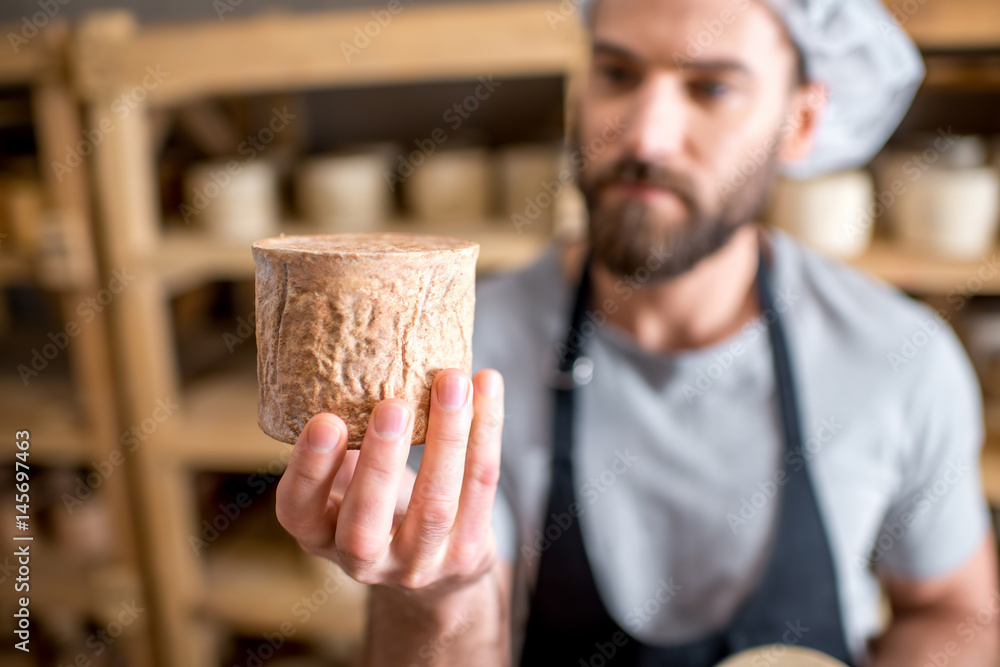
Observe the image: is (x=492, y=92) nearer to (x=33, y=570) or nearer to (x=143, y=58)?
(x=143, y=58)

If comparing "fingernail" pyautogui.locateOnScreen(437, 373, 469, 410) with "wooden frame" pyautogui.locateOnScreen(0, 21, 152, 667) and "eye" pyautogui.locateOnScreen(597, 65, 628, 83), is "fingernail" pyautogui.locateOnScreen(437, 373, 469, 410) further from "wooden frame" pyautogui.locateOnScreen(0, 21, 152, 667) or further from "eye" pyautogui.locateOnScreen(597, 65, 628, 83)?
"wooden frame" pyautogui.locateOnScreen(0, 21, 152, 667)

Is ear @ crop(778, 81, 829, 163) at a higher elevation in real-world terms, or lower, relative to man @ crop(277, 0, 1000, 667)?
higher

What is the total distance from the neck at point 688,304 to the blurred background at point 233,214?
0.23 meters

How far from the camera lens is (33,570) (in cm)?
183

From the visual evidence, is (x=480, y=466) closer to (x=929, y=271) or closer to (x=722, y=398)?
(x=722, y=398)

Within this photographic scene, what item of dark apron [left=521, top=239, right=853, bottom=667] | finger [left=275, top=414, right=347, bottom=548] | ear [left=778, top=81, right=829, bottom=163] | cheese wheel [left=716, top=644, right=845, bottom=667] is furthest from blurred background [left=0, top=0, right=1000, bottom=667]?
finger [left=275, top=414, right=347, bottom=548]

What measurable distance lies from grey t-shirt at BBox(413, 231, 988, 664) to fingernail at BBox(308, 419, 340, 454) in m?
0.57

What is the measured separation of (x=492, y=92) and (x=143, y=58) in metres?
0.79

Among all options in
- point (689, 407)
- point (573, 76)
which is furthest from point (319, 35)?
point (689, 407)

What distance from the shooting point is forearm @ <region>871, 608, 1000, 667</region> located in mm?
1117

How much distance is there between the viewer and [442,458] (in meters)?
0.54

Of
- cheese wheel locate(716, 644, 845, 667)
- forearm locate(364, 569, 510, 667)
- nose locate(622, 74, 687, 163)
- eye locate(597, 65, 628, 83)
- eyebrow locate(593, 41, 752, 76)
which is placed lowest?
cheese wheel locate(716, 644, 845, 667)

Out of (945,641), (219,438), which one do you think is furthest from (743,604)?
(219,438)

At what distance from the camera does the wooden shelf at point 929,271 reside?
4.40ft
